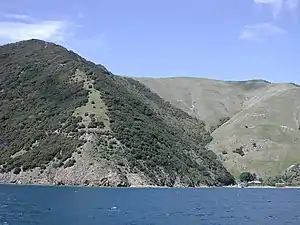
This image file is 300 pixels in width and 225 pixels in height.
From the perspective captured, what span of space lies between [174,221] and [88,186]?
11999cm

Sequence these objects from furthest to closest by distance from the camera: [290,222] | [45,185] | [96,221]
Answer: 1. [45,185]
2. [290,222]
3. [96,221]

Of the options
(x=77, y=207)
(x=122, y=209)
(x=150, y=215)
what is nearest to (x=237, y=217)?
(x=150, y=215)

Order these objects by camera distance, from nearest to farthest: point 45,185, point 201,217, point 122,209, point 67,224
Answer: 1. point 67,224
2. point 201,217
3. point 122,209
4. point 45,185

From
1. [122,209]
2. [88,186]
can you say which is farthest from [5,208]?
[88,186]

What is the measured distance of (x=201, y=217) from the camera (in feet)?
298

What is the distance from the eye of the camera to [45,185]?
19912 cm

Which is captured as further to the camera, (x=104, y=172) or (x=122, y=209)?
(x=104, y=172)

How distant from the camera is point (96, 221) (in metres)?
79.1

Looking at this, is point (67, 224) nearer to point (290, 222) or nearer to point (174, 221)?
point (174, 221)

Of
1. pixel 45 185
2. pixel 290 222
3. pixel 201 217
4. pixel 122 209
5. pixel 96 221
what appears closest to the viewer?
pixel 96 221

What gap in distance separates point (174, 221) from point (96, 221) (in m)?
11.5

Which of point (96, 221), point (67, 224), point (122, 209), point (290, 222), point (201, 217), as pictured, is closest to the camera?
point (67, 224)

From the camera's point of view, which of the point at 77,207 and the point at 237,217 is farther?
the point at 77,207

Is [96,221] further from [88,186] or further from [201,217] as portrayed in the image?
[88,186]
